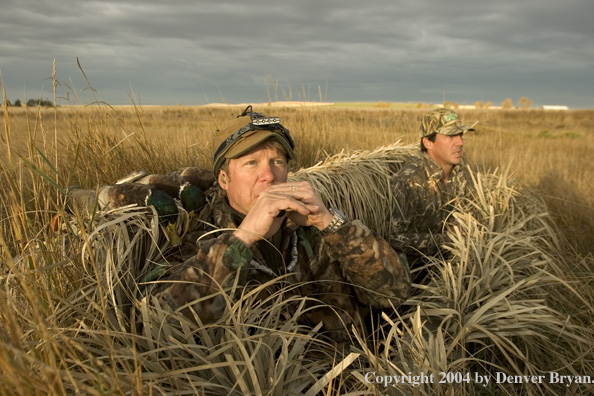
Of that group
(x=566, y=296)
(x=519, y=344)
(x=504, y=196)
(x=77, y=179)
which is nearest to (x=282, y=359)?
(x=519, y=344)

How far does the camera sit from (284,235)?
2148 mm

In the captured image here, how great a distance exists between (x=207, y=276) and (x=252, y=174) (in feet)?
2.10

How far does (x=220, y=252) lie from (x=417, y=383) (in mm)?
933

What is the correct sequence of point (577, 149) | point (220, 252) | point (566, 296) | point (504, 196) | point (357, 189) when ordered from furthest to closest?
1. point (577, 149)
2. point (504, 196)
3. point (357, 189)
4. point (566, 296)
5. point (220, 252)

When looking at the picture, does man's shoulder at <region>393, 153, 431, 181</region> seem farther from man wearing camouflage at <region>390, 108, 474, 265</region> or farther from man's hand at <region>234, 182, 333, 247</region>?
man's hand at <region>234, 182, 333, 247</region>

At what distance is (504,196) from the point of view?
406 cm

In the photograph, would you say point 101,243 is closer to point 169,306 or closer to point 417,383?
point 169,306

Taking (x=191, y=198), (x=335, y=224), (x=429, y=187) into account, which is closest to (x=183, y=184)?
(x=191, y=198)

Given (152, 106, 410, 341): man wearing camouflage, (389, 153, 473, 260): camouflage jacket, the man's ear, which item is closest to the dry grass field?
(152, 106, 410, 341): man wearing camouflage

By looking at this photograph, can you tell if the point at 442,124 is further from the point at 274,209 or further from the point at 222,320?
the point at 222,320

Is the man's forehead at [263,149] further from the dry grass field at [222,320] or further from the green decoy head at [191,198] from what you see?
the dry grass field at [222,320]

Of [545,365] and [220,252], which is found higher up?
[220,252]

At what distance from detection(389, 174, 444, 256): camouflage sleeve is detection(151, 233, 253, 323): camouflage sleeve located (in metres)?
2.26

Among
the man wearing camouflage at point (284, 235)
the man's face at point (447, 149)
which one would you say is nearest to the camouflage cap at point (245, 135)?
the man wearing camouflage at point (284, 235)
